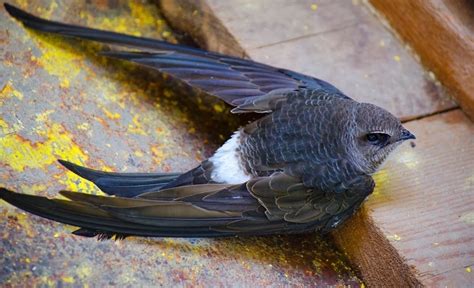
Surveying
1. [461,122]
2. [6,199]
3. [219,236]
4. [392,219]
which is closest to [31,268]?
[6,199]

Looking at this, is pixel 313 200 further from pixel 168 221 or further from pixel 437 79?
pixel 437 79

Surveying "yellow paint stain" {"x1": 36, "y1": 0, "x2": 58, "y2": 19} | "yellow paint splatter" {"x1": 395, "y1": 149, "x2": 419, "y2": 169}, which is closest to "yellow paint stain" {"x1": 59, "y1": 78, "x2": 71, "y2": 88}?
"yellow paint stain" {"x1": 36, "y1": 0, "x2": 58, "y2": 19}

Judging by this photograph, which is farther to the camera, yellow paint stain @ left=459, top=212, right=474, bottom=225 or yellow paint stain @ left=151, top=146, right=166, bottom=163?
yellow paint stain @ left=151, top=146, right=166, bottom=163

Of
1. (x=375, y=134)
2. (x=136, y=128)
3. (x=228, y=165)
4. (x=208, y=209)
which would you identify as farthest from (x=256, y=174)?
(x=136, y=128)

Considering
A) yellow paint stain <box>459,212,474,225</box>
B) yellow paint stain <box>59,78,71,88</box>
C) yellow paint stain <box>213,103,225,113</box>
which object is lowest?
yellow paint stain <box>459,212,474,225</box>

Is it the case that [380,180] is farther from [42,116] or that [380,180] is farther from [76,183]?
[42,116]

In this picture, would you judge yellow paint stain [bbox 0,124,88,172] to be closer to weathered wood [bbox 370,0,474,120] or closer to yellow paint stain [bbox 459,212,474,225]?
yellow paint stain [bbox 459,212,474,225]
